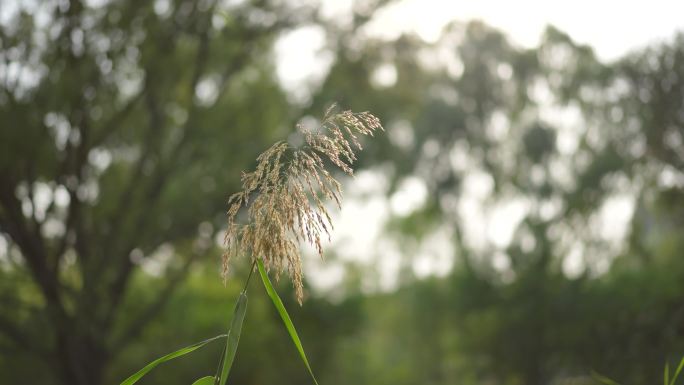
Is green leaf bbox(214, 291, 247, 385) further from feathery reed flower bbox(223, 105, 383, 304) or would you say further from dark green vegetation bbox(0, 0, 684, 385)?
dark green vegetation bbox(0, 0, 684, 385)

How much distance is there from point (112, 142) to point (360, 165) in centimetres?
267

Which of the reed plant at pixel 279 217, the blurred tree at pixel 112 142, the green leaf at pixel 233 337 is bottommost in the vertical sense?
the green leaf at pixel 233 337

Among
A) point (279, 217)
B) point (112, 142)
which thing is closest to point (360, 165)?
point (112, 142)

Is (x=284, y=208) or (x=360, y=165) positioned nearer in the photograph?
(x=284, y=208)

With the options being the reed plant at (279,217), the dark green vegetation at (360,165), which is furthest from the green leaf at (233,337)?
the dark green vegetation at (360,165)

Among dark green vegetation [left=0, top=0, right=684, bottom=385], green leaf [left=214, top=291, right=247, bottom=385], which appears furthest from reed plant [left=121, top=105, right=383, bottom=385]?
dark green vegetation [left=0, top=0, right=684, bottom=385]

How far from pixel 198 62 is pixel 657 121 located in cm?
700

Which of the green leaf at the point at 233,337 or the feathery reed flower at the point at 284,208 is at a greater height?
the feathery reed flower at the point at 284,208

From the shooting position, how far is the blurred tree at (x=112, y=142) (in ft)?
20.5

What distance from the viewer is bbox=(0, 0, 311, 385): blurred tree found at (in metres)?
6.23

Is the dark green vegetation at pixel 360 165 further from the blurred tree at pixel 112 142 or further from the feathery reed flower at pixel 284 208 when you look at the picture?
the feathery reed flower at pixel 284 208

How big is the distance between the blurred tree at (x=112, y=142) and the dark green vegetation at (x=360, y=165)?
26 millimetres

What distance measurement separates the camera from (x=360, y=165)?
287 inches

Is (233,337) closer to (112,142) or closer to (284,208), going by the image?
(284,208)
